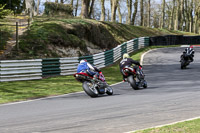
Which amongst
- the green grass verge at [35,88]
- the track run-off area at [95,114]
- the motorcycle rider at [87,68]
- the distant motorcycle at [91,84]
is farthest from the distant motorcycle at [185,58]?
the motorcycle rider at [87,68]

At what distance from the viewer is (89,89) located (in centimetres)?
1174

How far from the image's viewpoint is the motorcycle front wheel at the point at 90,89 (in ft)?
38.4

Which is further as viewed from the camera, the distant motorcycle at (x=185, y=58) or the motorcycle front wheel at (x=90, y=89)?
the distant motorcycle at (x=185, y=58)

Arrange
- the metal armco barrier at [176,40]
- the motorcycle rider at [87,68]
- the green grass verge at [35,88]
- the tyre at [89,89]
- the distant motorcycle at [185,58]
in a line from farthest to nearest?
the metal armco barrier at [176,40] < the distant motorcycle at [185,58] < the green grass verge at [35,88] < the motorcycle rider at [87,68] < the tyre at [89,89]

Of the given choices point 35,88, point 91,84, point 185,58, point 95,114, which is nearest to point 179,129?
point 95,114

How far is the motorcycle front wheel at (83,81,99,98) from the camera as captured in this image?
11.7m

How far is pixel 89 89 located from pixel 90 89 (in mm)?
46

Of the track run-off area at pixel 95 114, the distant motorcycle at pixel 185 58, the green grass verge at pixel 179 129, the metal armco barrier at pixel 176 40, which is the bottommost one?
the track run-off area at pixel 95 114

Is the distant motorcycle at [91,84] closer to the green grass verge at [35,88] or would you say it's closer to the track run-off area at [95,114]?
the track run-off area at [95,114]

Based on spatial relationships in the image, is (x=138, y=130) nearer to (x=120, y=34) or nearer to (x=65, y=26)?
(x=65, y=26)

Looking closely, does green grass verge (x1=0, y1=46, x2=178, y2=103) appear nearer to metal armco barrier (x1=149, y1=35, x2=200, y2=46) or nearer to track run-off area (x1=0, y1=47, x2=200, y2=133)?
track run-off area (x1=0, y1=47, x2=200, y2=133)

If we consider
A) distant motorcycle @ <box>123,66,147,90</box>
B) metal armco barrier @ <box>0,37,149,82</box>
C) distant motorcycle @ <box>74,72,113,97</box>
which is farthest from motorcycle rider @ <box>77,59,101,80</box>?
metal armco barrier @ <box>0,37,149,82</box>

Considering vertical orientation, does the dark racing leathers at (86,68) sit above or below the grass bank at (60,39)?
below

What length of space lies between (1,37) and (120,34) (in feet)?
62.6
